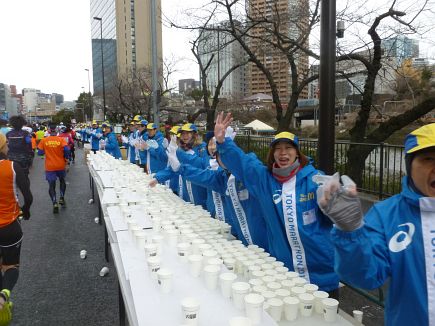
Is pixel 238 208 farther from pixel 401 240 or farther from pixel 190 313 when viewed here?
pixel 401 240

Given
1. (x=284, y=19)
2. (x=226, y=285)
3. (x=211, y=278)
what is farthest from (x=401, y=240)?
(x=284, y=19)

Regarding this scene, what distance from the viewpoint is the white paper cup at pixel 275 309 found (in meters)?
1.85

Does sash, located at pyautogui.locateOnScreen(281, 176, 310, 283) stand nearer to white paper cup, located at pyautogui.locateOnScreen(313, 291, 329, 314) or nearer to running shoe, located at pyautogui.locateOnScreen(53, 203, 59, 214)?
white paper cup, located at pyautogui.locateOnScreen(313, 291, 329, 314)

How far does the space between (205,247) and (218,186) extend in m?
1.54

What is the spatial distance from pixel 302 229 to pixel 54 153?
760cm

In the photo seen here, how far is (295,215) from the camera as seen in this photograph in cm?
271

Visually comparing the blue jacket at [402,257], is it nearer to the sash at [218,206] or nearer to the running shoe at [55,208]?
the sash at [218,206]

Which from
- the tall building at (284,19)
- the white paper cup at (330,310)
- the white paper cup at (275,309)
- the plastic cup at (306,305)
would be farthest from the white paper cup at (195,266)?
the tall building at (284,19)

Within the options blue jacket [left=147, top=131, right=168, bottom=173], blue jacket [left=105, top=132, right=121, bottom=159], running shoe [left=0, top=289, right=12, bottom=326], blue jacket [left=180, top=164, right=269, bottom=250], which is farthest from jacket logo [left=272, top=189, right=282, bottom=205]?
blue jacket [left=105, top=132, right=121, bottom=159]

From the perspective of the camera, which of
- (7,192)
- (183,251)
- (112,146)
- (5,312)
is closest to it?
(183,251)

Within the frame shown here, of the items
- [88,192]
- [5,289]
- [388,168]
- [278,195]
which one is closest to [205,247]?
[278,195]

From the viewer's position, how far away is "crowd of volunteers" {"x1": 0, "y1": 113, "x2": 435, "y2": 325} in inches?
60.9

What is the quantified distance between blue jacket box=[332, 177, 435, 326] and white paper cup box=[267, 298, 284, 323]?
389 mm

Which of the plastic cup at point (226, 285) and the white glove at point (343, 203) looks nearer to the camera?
the white glove at point (343, 203)
